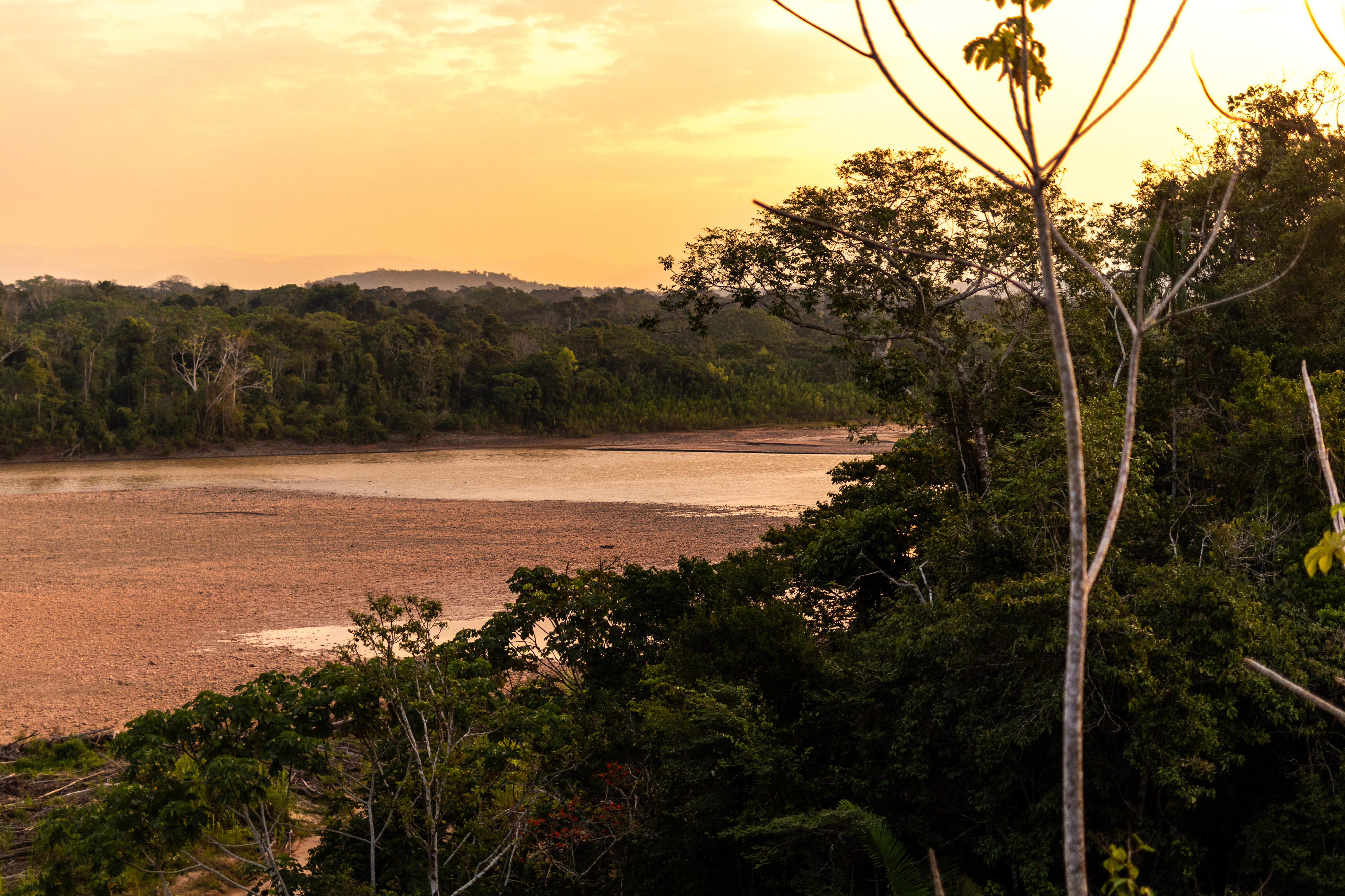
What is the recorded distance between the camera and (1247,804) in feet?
22.0

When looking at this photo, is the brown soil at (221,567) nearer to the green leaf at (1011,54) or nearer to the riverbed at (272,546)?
the riverbed at (272,546)

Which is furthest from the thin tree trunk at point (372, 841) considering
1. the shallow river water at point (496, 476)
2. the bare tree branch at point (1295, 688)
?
the shallow river water at point (496, 476)

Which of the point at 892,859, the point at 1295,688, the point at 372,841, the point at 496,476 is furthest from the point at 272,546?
the point at 1295,688

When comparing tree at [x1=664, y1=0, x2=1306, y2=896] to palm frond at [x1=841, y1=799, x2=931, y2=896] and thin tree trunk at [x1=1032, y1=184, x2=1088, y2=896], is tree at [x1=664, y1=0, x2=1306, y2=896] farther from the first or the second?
palm frond at [x1=841, y1=799, x2=931, y2=896]

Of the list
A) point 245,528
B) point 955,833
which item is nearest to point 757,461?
point 245,528

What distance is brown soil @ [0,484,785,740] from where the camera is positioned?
13.0m

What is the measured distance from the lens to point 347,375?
188 ft

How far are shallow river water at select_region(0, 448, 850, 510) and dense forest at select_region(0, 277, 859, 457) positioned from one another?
3.10m

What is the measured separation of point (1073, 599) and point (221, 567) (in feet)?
72.9

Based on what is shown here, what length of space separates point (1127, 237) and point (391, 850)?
1251cm

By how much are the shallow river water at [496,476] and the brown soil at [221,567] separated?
2698 millimetres

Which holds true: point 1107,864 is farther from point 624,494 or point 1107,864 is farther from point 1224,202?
point 624,494

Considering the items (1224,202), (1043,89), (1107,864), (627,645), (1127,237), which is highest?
(1127,237)

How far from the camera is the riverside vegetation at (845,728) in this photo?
19.4 ft
